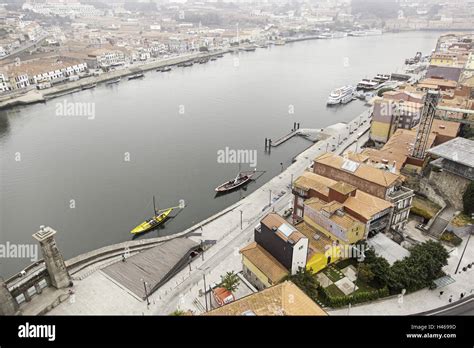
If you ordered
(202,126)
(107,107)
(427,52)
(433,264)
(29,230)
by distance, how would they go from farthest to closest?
(427,52) < (107,107) < (202,126) < (29,230) < (433,264)

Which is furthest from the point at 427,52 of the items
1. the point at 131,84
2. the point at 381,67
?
the point at 131,84

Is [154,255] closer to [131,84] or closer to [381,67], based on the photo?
[131,84]

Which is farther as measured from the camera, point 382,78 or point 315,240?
point 382,78

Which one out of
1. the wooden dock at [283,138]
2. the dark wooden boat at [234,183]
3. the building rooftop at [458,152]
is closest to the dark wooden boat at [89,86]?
the wooden dock at [283,138]

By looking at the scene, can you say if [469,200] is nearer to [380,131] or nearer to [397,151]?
[397,151]

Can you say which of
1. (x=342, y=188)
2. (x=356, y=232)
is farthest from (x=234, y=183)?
(x=356, y=232)

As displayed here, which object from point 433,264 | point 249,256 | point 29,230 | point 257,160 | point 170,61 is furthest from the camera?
point 170,61

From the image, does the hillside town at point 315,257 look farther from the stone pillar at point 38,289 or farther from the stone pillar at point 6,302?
the stone pillar at point 38,289
